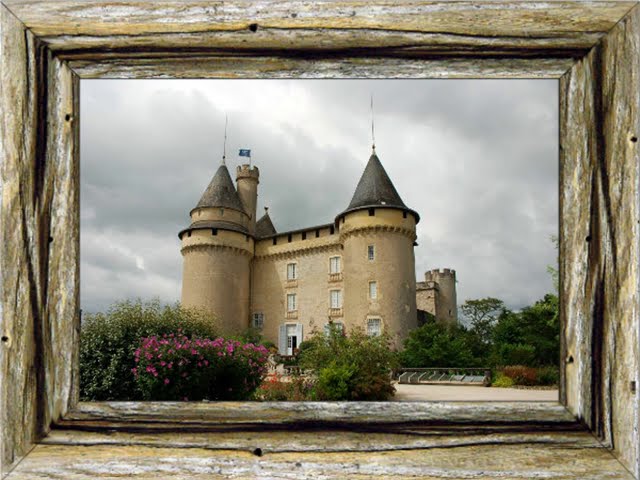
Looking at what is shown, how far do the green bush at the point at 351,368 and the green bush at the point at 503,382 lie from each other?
185 inches

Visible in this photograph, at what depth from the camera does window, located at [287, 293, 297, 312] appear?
132 ft

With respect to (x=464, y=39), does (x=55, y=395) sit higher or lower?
lower

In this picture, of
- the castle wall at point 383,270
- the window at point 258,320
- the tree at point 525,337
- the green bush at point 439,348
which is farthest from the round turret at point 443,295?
the tree at point 525,337

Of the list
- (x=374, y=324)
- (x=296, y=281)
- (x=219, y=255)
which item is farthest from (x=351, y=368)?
(x=296, y=281)

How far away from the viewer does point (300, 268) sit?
40.5 meters

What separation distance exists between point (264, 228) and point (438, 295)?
1737 cm

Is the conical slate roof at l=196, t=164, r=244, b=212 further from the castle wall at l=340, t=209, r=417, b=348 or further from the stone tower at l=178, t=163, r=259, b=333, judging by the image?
the castle wall at l=340, t=209, r=417, b=348

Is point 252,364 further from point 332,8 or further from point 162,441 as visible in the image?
point 332,8

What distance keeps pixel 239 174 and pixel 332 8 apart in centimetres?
4328

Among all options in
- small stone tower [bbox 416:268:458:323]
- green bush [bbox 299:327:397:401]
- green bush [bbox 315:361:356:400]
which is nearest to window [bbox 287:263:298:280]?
small stone tower [bbox 416:268:458:323]

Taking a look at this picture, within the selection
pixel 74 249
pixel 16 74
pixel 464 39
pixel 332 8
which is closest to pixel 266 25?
pixel 332 8

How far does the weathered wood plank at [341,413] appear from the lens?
6.98ft

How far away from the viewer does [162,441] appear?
2131 millimetres

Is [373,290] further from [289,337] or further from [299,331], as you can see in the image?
[289,337]
